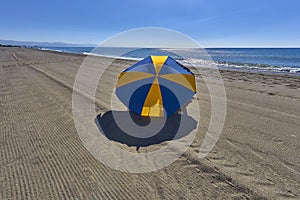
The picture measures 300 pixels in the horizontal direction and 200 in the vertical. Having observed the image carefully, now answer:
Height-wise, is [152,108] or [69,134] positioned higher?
[152,108]

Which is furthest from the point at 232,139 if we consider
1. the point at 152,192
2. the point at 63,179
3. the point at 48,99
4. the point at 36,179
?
the point at 48,99

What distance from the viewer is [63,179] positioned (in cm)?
299

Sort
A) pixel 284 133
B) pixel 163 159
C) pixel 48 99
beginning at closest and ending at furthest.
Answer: pixel 163 159, pixel 284 133, pixel 48 99

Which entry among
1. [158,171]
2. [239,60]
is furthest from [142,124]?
[239,60]

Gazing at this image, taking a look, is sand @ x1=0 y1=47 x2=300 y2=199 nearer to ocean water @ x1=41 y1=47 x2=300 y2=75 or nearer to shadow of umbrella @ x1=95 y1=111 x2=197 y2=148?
shadow of umbrella @ x1=95 y1=111 x2=197 y2=148

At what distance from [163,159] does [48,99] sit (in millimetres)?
5114

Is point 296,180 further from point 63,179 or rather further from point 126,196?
point 63,179

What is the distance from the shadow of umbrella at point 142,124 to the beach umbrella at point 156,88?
15.1 inches

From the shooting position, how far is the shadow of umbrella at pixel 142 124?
4293mm

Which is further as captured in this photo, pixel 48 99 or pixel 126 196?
pixel 48 99

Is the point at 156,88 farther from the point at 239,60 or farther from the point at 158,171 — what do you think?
the point at 239,60

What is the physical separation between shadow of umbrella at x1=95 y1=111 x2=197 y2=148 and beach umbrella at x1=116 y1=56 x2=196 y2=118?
0.38 m

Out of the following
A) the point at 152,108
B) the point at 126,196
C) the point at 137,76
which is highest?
the point at 137,76

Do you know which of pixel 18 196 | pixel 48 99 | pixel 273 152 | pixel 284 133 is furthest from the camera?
pixel 48 99
